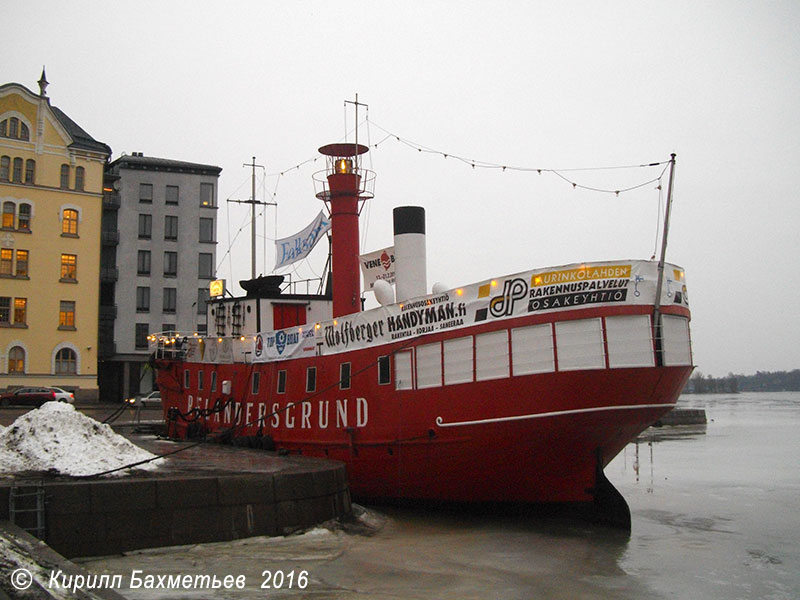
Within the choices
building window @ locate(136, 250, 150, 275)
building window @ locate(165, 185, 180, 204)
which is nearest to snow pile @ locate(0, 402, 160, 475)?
building window @ locate(136, 250, 150, 275)

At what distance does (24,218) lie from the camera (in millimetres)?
48406

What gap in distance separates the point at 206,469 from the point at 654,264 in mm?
9014

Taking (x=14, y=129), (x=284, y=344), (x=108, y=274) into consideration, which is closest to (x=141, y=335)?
(x=108, y=274)

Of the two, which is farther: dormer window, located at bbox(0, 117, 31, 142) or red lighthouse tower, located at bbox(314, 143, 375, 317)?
dormer window, located at bbox(0, 117, 31, 142)

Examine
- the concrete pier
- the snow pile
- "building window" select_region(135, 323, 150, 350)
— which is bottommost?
the concrete pier

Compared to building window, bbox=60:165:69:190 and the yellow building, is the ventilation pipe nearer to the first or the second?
the yellow building

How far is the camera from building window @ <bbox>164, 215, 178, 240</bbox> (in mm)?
58719

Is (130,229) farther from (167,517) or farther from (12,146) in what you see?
(167,517)

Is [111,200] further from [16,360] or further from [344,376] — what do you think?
[344,376]

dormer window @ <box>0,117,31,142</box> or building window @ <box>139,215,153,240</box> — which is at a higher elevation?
dormer window @ <box>0,117,31,142</box>

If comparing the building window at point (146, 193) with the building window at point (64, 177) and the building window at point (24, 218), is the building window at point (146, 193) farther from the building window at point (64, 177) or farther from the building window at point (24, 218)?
the building window at point (24, 218)

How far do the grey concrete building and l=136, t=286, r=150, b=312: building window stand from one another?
0.23 feet

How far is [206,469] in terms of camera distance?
14.2 metres

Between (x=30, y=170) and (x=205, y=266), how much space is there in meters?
14.8
